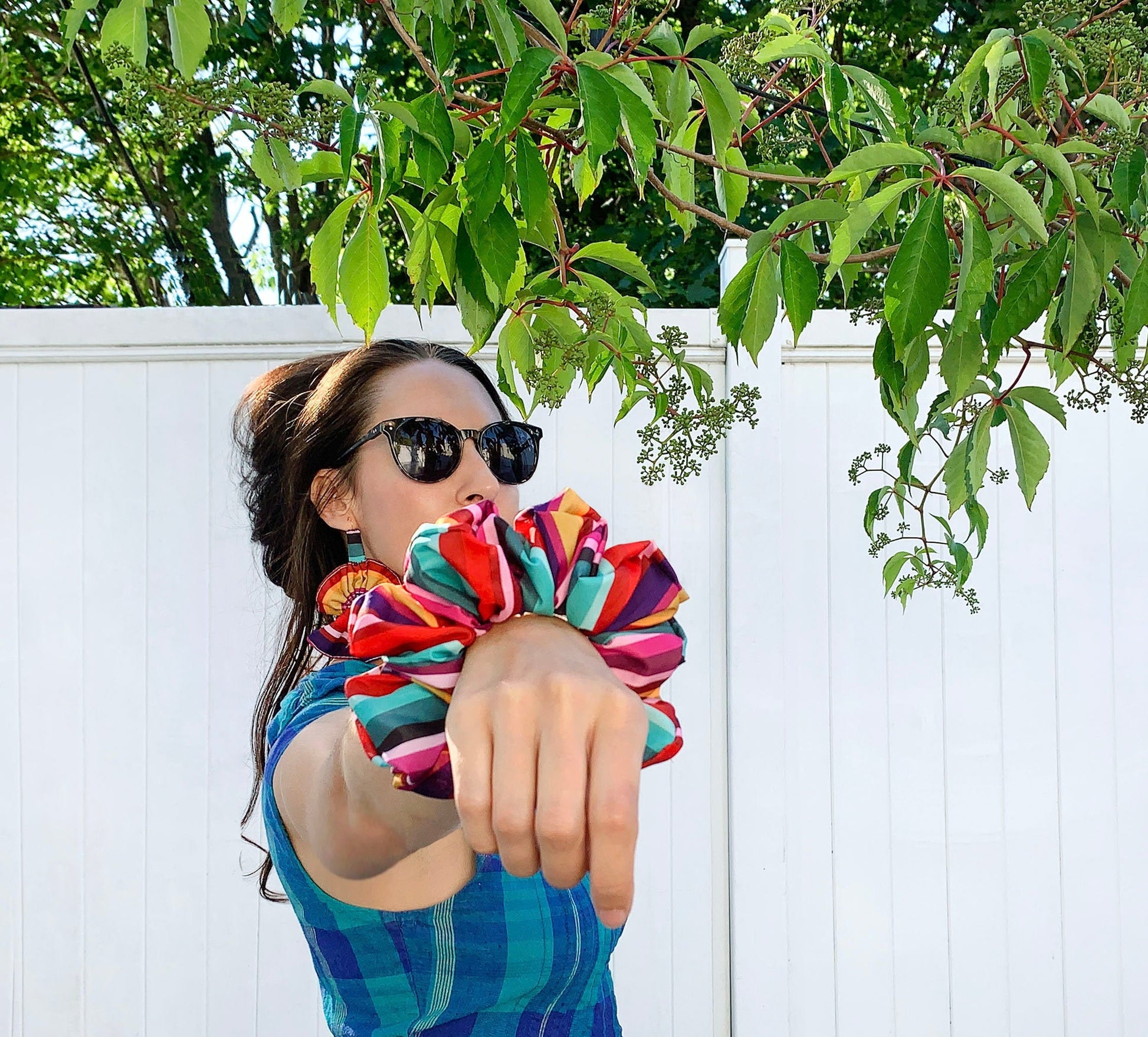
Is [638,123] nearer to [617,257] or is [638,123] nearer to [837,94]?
[837,94]

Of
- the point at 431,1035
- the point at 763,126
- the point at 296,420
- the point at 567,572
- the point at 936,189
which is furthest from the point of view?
the point at 296,420

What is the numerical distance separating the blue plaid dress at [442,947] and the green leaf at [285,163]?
443mm

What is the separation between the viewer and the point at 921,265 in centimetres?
86

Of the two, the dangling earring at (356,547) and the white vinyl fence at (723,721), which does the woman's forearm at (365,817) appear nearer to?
the dangling earring at (356,547)

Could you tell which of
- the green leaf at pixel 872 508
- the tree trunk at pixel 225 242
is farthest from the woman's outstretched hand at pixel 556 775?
the tree trunk at pixel 225 242

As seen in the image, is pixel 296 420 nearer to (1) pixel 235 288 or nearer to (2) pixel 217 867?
(2) pixel 217 867

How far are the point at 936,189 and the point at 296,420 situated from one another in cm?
82

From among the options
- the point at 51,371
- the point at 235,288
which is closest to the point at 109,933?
the point at 51,371

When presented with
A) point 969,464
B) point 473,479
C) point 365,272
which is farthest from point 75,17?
point 969,464

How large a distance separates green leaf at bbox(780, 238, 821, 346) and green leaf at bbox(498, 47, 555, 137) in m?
0.30

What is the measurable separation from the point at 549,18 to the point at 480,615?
1.99ft

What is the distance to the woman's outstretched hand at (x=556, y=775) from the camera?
389 mm

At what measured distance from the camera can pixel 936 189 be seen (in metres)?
0.88

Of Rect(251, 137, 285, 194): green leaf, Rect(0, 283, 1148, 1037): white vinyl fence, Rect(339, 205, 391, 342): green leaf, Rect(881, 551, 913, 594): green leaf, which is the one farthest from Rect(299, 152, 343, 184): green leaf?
Rect(0, 283, 1148, 1037): white vinyl fence
